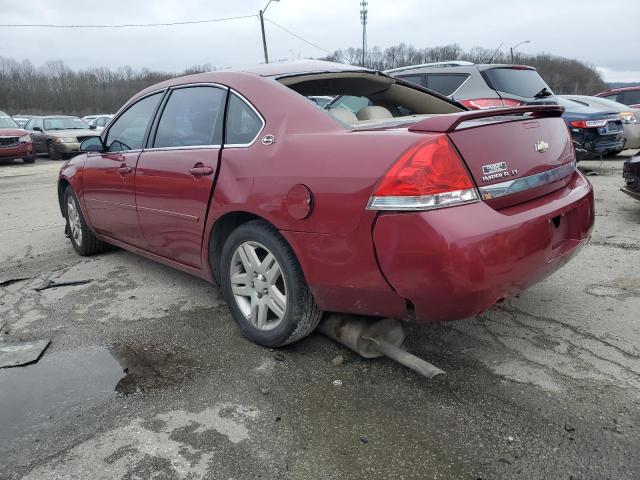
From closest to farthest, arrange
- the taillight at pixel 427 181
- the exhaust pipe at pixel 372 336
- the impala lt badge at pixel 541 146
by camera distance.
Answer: the taillight at pixel 427 181
the impala lt badge at pixel 541 146
the exhaust pipe at pixel 372 336

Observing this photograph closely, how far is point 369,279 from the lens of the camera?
2.39 m

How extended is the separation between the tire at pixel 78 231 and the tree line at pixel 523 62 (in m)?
39.0

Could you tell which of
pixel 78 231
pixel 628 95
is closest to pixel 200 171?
pixel 78 231

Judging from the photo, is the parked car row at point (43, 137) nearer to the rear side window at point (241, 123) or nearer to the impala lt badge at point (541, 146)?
the rear side window at point (241, 123)

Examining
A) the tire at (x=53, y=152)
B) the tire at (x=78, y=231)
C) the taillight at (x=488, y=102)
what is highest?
the taillight at (x=488, y=102)

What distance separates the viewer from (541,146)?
106 inches

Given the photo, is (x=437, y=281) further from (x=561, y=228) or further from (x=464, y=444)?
(x=561, y=228)

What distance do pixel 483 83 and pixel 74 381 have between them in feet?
22.7

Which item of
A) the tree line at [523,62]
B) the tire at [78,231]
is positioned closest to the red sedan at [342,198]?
the tire at [78,231]

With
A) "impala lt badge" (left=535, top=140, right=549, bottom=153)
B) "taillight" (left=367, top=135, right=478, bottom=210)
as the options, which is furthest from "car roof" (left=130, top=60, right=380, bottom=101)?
"impala lt badge" (left=535, top=140, right=549, bottom=153)

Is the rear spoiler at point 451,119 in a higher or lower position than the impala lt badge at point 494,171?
higher

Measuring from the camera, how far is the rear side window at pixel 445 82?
26.1ft

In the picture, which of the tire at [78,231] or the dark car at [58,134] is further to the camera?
the dark car at [58,134]

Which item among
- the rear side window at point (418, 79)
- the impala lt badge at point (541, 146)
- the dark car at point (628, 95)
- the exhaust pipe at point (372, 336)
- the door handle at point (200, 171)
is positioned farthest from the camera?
the dark car at point (628, 95)
